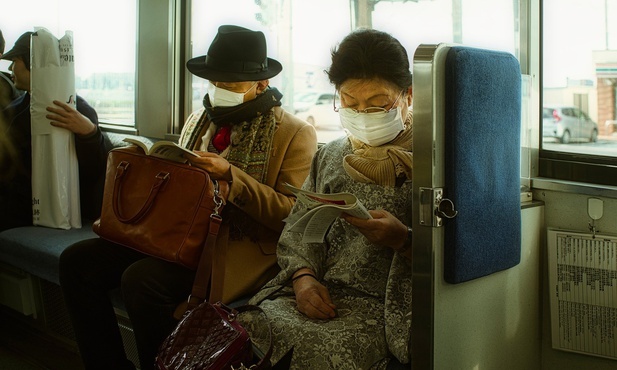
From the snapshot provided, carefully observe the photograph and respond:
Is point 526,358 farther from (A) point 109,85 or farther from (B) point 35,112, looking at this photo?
(A) point 109,85

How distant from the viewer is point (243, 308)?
83.3 inches

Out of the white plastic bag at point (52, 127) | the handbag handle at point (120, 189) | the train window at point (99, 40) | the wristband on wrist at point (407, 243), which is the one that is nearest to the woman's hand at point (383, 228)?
the wristband on wrist at point (407, 243)

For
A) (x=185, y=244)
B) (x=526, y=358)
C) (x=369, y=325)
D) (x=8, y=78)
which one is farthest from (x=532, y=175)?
(x=8, y=78)

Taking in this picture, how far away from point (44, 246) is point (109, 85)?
72.3 inches

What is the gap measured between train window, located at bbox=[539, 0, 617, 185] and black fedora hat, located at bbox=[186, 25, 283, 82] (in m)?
1.13

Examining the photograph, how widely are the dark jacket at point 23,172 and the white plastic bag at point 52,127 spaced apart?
0.47ft

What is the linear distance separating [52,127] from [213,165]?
1.53m

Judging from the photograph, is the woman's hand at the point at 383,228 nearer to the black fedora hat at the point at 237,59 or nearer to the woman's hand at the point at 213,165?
the woman's hand at the point at 213,165

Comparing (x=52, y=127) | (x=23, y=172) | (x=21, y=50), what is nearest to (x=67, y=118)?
(x=52, y=127)

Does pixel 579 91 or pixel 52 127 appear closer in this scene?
pixel 579 91

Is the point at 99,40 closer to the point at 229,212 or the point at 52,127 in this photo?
the point at 52,127

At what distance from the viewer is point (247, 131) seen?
2.69m

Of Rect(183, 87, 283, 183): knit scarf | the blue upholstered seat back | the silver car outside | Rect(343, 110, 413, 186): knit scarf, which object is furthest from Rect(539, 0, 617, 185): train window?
Rect(183, 87, 283, 183): knit scarf

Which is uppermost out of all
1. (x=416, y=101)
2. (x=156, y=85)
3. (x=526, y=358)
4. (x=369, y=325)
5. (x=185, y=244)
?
(x=156, y=85)
